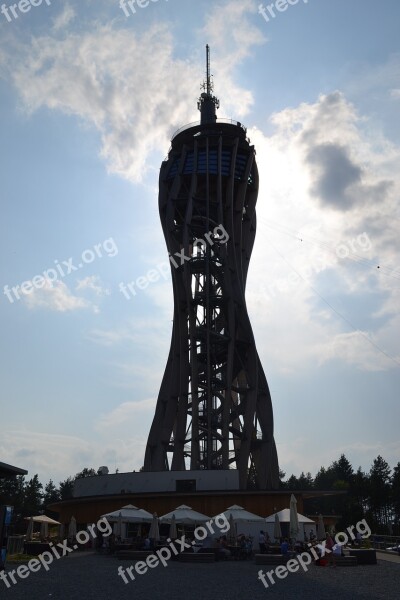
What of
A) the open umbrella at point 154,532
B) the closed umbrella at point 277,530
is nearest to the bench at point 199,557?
the open umbrella at point 154,532

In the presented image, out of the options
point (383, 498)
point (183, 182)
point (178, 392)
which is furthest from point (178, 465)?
point (383, 498)

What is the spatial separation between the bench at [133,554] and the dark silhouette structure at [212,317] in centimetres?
1444

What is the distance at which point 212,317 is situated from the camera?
145ft

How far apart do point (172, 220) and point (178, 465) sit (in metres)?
18.2

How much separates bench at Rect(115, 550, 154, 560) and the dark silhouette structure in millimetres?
14440

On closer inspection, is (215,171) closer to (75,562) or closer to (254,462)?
(254,462)

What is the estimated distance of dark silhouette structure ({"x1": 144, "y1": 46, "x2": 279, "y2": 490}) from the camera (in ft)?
128

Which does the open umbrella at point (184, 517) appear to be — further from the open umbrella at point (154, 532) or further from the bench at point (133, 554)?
the bench at point (133, 554)

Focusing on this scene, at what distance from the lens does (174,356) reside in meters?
42.0

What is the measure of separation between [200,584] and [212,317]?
101ft

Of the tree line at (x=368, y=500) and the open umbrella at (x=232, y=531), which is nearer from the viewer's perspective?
the open umbrella at (x=232, y=531)

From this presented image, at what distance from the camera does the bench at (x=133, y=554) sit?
71.8 ft

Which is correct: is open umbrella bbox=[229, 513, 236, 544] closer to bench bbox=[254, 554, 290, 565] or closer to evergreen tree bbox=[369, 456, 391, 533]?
bench bbox=[254, 554, 290, 565]

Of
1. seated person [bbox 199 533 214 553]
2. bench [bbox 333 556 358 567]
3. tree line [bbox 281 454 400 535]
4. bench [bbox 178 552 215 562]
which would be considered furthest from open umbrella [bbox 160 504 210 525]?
tree line [bbox 281 454 400 535]
